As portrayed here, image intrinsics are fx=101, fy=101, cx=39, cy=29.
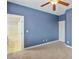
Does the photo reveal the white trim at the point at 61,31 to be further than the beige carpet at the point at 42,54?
Yes

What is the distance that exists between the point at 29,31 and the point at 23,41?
2.38ft

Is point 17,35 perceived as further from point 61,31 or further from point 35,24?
point 61,31

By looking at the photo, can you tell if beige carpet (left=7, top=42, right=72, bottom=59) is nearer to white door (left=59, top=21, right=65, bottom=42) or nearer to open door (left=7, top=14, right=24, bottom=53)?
open door (left=7, top=14, right=24, bottom=53)

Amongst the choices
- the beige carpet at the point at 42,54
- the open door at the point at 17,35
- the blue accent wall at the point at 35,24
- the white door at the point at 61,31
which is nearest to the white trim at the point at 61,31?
the white door at the point at 61,31

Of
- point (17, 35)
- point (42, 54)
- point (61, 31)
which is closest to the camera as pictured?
point (42, 54)

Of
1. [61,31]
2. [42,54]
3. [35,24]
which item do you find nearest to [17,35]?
[35,24]

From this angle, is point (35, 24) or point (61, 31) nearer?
point (35, 24)

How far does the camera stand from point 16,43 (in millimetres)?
5477

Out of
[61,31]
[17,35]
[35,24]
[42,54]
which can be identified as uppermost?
[35,24]

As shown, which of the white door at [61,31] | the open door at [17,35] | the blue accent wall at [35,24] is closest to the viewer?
the open door at [17,35]

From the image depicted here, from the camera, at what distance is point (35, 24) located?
245 inches

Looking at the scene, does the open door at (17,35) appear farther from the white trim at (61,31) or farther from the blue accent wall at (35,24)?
the white trim at (61,31)

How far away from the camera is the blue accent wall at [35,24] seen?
5398 mm

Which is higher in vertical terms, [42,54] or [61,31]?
[61,31]
